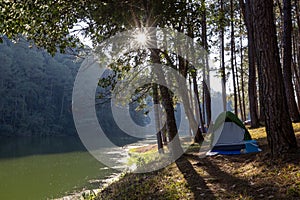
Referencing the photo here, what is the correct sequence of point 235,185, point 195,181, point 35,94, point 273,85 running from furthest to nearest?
point 35,94, point 195,181, point 273,85, point 235,185

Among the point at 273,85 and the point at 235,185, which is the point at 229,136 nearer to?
the point at 273,85

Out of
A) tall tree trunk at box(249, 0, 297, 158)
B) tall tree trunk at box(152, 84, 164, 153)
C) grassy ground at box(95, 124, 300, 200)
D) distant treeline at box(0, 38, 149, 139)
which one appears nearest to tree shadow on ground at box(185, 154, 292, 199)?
grassy ground at box(95, 124, 300, 200)

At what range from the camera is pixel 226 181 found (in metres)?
6.11

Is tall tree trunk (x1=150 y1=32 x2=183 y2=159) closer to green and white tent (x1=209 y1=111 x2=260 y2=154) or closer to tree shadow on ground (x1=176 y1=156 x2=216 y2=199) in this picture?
tree shadow on ground (x1=176 y1=156 x2=216 y2=199)

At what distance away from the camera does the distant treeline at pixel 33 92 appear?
64062 mm

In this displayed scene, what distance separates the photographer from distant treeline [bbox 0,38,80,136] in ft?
210

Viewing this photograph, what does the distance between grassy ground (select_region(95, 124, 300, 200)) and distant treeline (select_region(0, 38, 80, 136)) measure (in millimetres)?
57104

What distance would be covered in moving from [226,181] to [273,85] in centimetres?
230

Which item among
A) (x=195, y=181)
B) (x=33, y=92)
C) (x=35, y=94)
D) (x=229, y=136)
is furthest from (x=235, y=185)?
(x=35, y=94)

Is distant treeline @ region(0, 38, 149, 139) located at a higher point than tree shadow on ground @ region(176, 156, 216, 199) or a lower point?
higher

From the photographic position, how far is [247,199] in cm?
465

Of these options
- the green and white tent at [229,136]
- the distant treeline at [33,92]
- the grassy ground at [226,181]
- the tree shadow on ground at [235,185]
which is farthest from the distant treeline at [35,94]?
the tree shadow on ground at [235,185]

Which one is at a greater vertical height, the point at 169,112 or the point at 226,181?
the point at 169,112

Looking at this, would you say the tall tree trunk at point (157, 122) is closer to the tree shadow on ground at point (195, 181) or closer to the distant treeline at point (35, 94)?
the tree shadow on ground at point (195, 181)
